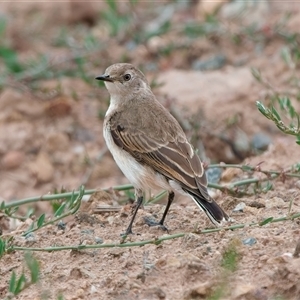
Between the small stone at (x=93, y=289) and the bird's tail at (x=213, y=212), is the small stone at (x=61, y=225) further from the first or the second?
the small stone at (x=93, y=289)

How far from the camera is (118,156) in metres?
7.68

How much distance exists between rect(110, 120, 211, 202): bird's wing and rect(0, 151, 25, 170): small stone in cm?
375

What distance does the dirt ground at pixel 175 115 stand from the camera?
19.5ft

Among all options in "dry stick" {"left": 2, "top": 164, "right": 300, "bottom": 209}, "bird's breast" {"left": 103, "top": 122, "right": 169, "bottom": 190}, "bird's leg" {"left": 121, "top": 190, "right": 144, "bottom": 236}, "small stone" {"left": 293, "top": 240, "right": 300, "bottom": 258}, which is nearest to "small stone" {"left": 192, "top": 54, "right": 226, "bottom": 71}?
"dry stick" {"left": 2, "top": 164, "right": 300, "bottom": 209}

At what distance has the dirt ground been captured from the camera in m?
5.95

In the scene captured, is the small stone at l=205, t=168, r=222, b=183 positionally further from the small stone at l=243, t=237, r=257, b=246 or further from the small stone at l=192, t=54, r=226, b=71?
the small stone at l=192, t=54, r=226, b=71

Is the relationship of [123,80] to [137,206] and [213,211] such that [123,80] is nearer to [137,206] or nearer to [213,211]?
[137,206]

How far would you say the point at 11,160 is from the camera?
37.3 ft

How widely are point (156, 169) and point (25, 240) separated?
1.22 meters

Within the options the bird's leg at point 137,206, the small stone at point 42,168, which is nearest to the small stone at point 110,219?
the bird's leg at point 137,206

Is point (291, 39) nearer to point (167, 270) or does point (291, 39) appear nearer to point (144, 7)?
point (144, 7)

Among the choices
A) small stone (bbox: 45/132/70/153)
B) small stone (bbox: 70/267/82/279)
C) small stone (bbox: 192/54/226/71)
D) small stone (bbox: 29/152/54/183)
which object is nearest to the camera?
small stone (bbox: 70/267/82/279)

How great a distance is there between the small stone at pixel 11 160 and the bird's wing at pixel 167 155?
3754mm

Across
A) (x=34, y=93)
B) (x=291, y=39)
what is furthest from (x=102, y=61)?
(x=291, y=39)
